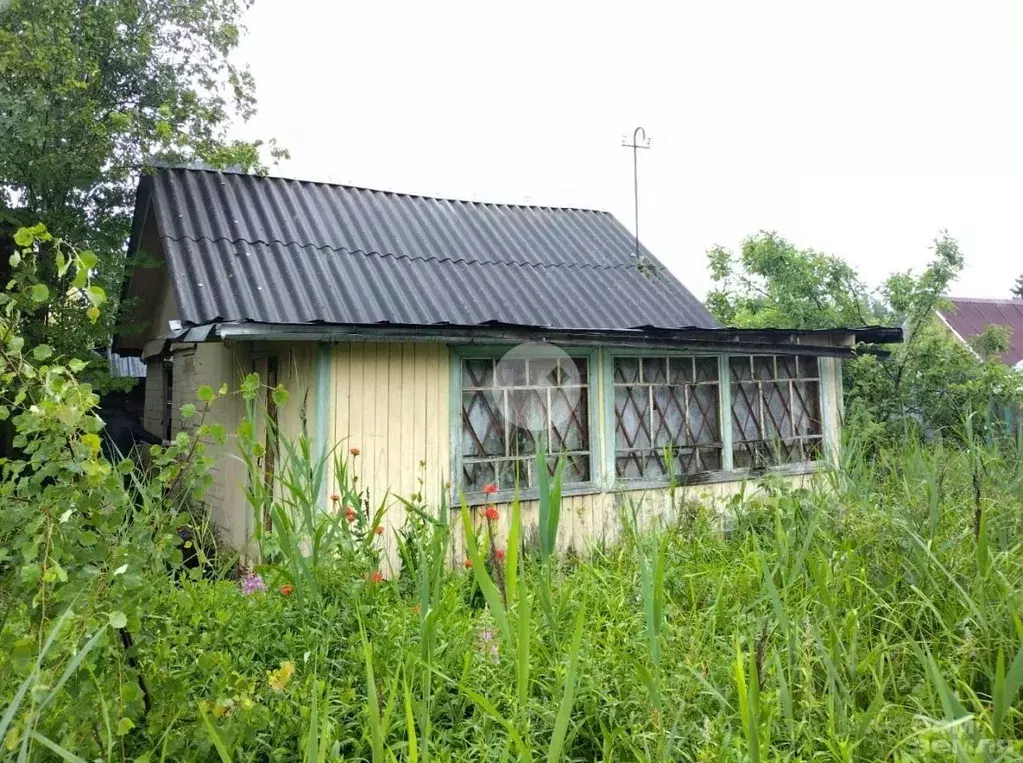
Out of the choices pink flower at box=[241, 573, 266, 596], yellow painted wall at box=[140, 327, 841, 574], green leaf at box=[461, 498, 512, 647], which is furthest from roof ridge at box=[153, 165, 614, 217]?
green leaf at box=[461, 498, 512, 647]

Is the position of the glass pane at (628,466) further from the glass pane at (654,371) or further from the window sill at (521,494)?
the glass pane at (654,371)

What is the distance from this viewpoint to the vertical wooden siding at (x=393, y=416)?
5.30m

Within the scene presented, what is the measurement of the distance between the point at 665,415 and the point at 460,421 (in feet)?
7.22

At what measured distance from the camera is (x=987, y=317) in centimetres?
2059

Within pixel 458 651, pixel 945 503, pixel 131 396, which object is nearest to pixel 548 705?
pixel 458 651

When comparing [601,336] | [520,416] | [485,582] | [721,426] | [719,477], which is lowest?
[719,477]

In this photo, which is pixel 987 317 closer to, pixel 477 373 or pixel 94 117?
pixel 477 373

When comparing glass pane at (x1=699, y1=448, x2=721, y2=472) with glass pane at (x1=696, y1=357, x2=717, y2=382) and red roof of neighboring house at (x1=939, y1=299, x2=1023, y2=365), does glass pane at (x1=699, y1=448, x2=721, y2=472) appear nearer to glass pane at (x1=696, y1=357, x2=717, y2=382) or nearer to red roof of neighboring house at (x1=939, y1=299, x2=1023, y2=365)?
glass pane at (x1=696, y1=357, x2=717, y2=382)

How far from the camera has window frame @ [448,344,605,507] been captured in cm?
568

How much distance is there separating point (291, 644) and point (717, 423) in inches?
207

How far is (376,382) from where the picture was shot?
542 cm

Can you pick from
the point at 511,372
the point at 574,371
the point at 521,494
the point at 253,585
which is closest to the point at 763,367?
the point at 574,371

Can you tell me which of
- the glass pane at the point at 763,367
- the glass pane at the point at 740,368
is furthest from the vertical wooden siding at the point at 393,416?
the glass pane at the point at 763,367

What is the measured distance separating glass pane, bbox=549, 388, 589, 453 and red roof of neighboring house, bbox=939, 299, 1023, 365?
1663 centimetres
